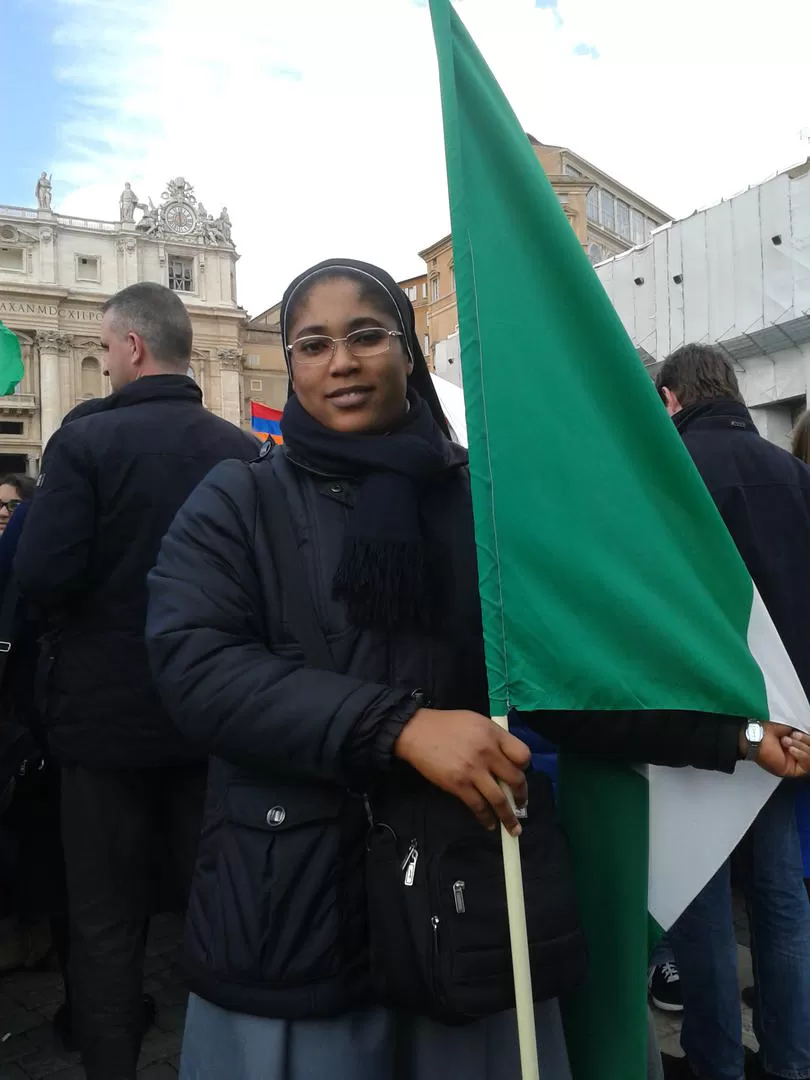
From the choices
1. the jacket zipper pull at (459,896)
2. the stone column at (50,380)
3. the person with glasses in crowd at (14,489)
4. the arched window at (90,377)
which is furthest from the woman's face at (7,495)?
Answer: the arched window at (90,377)

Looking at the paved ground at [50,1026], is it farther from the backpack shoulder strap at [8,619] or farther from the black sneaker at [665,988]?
the black sneaker at [665,988]

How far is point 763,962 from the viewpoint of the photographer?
2.54m

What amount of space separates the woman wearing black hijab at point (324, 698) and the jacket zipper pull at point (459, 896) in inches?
4.9

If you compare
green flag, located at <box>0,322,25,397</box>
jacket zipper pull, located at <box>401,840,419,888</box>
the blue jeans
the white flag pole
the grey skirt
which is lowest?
the blue jeans

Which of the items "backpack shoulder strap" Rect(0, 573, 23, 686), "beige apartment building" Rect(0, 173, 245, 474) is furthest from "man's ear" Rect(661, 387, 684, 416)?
"beige apartment building" Rect(0, 173, 245, 474)

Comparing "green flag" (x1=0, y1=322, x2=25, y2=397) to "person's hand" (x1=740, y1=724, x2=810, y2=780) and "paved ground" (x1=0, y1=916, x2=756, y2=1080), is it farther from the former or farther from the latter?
"person's hand" (x1=740, y1=724, x2=810, y2=780)

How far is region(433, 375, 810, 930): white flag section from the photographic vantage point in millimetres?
1732

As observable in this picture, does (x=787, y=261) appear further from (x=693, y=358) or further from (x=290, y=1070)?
(x=290, y=1070)

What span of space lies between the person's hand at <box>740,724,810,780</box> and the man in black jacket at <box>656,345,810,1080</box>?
0.78 m

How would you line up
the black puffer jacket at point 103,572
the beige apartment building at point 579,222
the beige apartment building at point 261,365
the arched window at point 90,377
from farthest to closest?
the beige apartment building at point 261,365
the arched window at point 90,377
the beige apartment building at point 579,222
the black puffer jacket at point 103,572

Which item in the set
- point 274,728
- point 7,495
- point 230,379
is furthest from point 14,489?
point 230,379

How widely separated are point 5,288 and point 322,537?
53.0 m

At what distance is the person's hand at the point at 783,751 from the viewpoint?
66.0 inches

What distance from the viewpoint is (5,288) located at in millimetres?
47781
